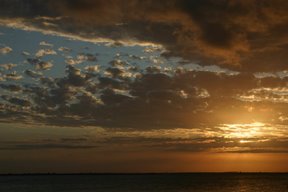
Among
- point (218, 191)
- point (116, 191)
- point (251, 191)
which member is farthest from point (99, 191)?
point (251, 191)

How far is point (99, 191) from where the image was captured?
397ft

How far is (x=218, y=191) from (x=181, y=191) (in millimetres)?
12037

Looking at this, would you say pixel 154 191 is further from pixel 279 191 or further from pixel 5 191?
pixel 5 191

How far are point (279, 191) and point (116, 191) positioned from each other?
1730 inches

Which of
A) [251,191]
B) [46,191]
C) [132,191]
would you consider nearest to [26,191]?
[46,191]

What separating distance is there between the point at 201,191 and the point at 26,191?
166 feet

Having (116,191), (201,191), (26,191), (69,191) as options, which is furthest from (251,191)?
(26,191)

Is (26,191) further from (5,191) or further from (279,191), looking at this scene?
(279,191)

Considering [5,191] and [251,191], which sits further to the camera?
[5,191]

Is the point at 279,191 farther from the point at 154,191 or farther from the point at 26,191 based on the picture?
the point at 26,191

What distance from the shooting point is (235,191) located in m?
120

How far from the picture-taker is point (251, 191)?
4656 inches

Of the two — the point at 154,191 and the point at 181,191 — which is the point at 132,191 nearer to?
the point at 154,191

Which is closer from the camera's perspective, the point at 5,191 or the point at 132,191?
the point at 132,191
